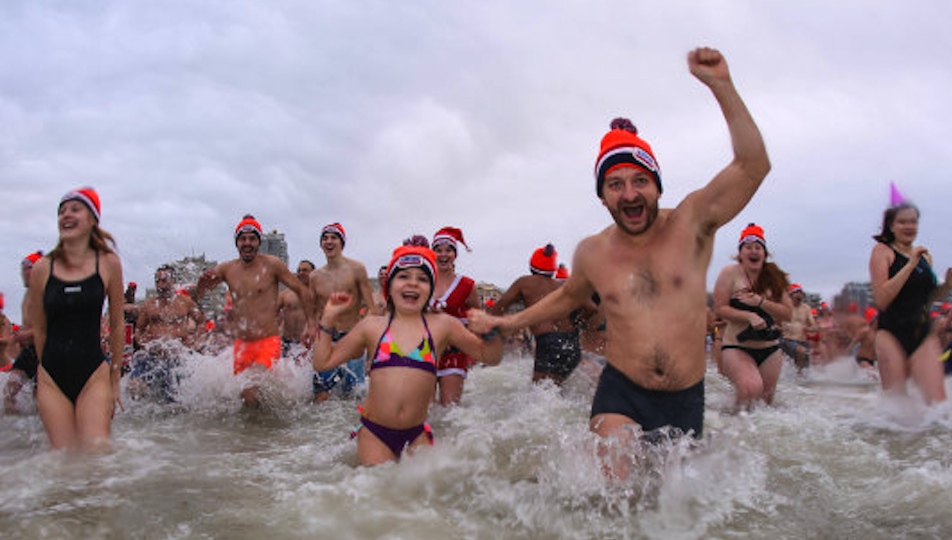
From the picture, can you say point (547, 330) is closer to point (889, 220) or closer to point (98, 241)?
point (889, 220)

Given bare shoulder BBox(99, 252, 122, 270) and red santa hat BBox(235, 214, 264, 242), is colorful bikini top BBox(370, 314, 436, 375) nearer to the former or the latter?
bare shoulder BBox(99, 252, 122, 270)

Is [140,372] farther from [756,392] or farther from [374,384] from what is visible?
[756,392]

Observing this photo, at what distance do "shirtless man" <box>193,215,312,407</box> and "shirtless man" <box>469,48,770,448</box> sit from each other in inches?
195

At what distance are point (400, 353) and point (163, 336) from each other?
6258mm

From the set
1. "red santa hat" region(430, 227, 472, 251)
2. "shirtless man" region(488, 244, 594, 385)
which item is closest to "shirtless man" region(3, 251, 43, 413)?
"red santa hat" region(430, 227, 472, 251)

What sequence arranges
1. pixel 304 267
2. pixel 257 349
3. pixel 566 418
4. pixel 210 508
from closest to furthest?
pixel 210 508
pixel 566 418
pixel 257 349
pixel 304 267

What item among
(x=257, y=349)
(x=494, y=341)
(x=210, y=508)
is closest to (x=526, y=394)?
(x=257, y=349)

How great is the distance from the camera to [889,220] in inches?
232

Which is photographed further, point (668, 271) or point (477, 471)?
point (477, 471)

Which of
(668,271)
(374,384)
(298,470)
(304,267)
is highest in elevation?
(304,267)

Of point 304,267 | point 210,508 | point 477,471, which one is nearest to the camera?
point 210,508

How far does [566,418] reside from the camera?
269 inches

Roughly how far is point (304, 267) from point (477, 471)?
9.02 metres

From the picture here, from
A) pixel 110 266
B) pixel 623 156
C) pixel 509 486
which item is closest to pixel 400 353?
pixel 509 486
